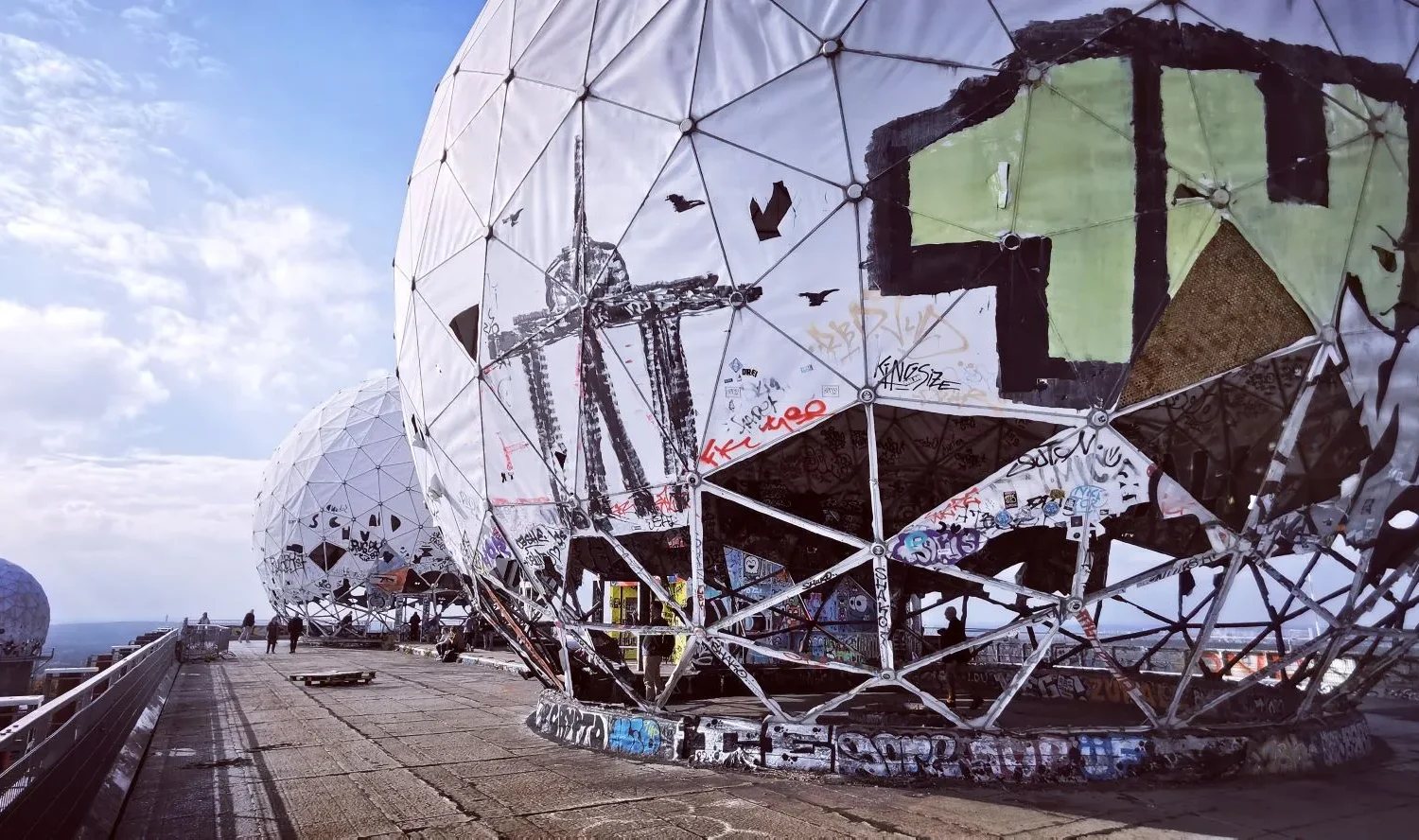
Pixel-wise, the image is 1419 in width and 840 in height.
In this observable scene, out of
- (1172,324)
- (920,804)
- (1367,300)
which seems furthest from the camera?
(1367,300)

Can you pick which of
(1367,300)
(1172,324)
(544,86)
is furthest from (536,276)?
(1367,300)

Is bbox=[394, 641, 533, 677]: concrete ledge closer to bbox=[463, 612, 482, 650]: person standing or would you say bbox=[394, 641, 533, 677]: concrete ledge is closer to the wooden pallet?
bbox=[463, 612, 482, 650]: person standing

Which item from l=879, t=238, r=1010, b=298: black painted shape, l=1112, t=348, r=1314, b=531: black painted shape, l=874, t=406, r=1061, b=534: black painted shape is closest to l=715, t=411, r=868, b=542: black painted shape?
l=874, t=406, r=1061, b=534: black painted shape

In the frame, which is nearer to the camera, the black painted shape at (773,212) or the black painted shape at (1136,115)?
the black painted shape at (1136,115)

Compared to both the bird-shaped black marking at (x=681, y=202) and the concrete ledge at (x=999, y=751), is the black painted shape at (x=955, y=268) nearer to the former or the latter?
the bird-shaped black marking at (x=681, y=202)

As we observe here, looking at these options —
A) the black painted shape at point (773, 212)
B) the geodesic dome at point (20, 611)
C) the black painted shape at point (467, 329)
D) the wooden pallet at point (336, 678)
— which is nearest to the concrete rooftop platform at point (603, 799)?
the black painted shape at point (467, 329)

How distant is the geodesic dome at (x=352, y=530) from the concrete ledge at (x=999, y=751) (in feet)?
102

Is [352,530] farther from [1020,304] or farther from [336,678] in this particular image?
[1020,304]

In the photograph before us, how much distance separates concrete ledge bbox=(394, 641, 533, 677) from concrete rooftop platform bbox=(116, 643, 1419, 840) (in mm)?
8541

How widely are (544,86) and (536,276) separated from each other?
90.0 inches

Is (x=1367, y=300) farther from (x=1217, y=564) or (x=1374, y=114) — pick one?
(x=1217, y=564)

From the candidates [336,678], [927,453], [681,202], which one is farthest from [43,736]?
[336,678]

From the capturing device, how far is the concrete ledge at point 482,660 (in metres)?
20.9

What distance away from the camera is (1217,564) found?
7.70 metres
